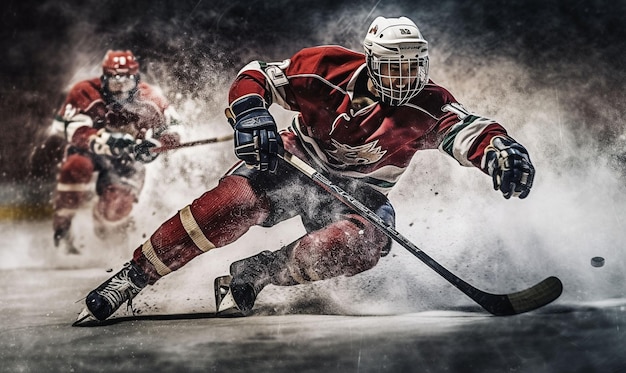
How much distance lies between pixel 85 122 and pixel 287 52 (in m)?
1.15

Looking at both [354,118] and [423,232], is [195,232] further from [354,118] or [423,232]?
[423,232]

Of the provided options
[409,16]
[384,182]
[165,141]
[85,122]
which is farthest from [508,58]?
[85,122]

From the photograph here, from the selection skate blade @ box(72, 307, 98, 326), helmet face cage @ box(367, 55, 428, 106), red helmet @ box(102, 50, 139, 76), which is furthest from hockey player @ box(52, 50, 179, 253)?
helmet face cage @ box(367, 55, 428, 106)

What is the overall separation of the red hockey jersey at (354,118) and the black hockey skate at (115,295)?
94cm

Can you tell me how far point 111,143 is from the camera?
3561 millimetres

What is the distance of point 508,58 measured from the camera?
3.32 metres

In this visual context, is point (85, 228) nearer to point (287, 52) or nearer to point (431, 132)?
point (287, 52)

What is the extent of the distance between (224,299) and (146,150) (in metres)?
0.84

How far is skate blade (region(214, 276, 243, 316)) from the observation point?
10.5 feet

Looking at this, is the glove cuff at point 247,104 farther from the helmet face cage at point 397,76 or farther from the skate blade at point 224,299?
the skate blade at point 224,299

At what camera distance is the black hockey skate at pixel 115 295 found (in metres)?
3.22

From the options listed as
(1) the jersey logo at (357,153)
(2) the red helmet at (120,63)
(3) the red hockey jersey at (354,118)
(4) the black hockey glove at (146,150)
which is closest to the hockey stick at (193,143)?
(4) the black hockey glove at (146,150)

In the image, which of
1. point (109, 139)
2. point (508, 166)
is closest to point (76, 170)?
point (109, 139)

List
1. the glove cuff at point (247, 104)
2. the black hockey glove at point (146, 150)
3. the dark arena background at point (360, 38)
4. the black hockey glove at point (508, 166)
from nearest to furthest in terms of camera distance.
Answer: the black hockey glove at point (508, 166)
the glove cuff at point (247, 104)
the dark arena background at point (360, 38)
the black hockey glove at point (146, 150)
